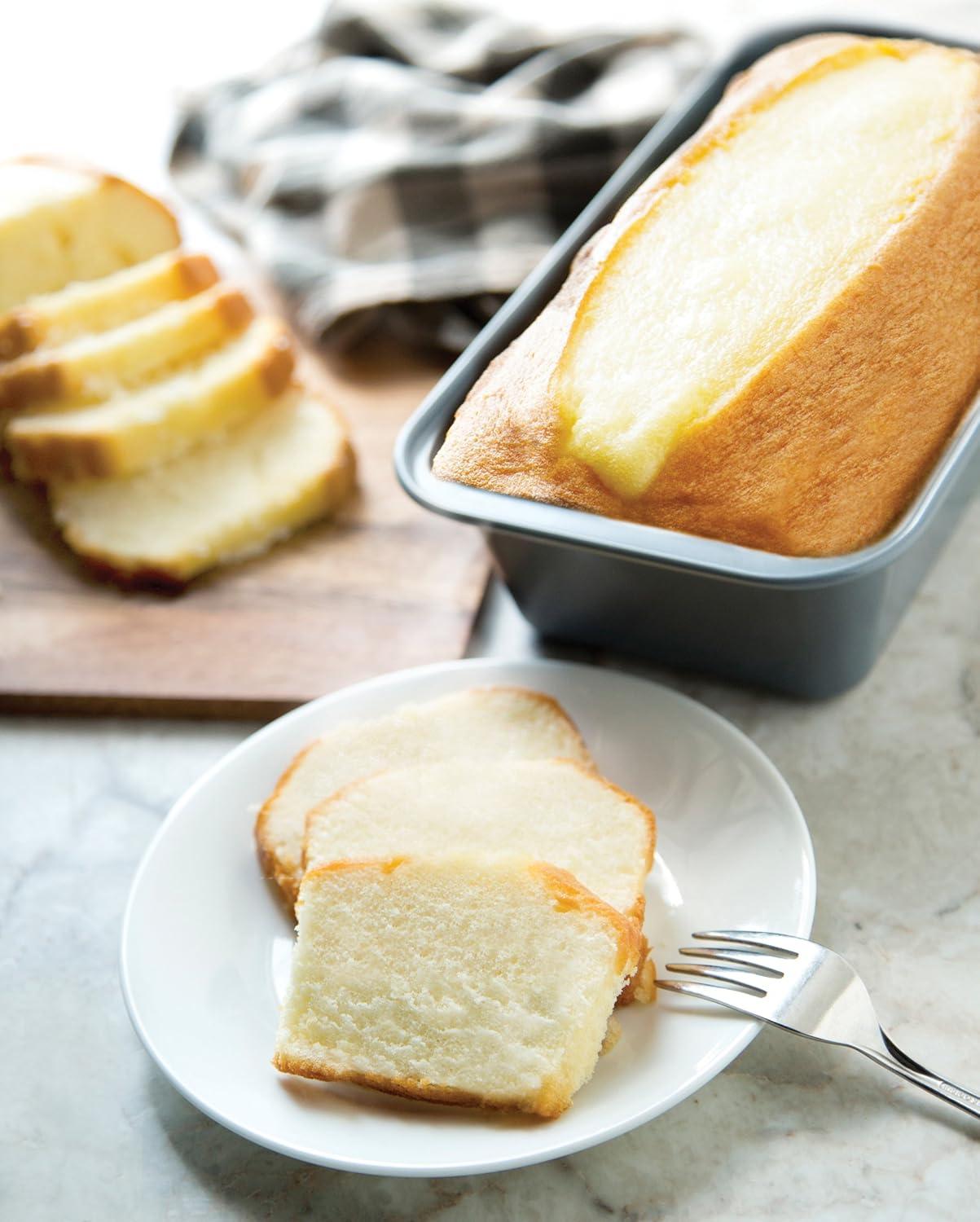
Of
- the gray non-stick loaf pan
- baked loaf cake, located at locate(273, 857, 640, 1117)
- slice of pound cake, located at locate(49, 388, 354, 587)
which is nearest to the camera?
baked loaf cake, located at locate(273, 857, 640, 1117)

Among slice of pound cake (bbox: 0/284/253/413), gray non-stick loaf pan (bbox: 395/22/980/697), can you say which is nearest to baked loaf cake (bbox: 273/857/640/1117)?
gray non-stick loaf pan (bbox: 395/22/980/697)

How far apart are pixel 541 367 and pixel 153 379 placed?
86cm

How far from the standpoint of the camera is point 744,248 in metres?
1.52

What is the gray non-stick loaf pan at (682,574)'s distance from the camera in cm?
131

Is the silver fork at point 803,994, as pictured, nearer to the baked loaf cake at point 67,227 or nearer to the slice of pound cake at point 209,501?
the slice of pound cake at point 209,501

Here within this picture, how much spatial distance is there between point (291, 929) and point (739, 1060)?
477 millimetres

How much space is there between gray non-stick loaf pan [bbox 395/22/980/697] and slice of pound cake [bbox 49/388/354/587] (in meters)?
0.48

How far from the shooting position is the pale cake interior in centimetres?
140

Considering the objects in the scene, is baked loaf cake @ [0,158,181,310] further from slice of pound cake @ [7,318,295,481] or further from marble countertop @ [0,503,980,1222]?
marble countertop @ [0,503,980,1222]

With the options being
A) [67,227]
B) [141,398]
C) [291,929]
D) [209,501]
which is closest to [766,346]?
[291,929]

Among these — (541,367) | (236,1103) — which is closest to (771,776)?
(541,367)

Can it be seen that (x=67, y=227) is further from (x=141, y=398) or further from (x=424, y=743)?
(x=424, y=743)

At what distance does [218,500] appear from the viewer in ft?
6.56

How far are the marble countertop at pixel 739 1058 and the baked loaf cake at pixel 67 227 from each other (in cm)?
81
